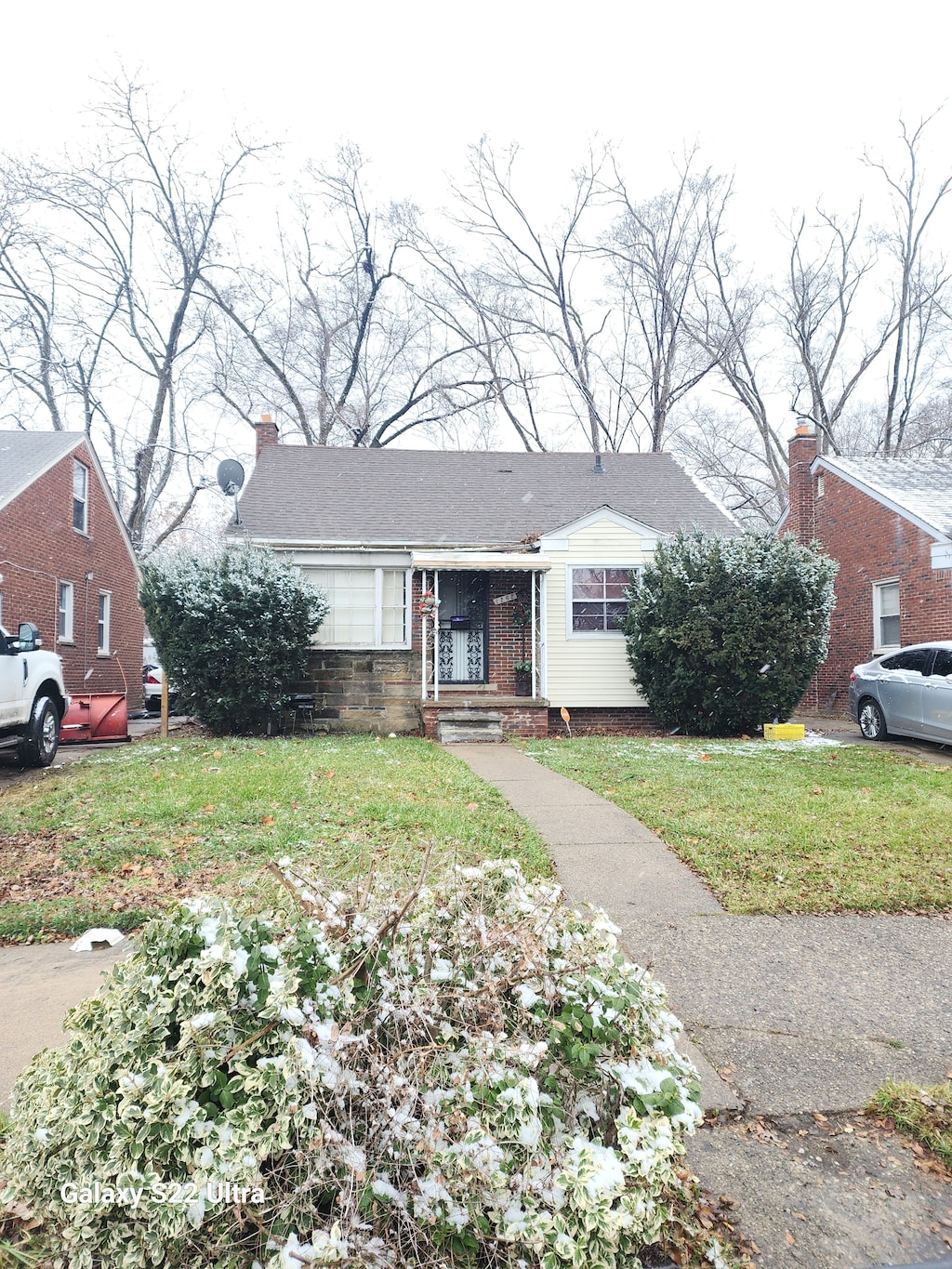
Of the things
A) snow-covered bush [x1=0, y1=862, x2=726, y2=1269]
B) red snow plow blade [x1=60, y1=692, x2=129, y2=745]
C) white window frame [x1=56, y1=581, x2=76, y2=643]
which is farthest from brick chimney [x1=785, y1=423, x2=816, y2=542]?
snow-covered bush [x1=0, y1=862, x2=726, y2=1269]

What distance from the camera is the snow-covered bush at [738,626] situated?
11.9m

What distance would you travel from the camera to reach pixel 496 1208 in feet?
5.21

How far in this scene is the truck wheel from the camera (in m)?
9.28

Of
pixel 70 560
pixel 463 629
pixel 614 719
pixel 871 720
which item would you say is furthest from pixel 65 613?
pixel 871 720

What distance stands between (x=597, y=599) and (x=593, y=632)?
0.62m

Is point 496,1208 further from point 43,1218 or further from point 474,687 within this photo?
point 474,687

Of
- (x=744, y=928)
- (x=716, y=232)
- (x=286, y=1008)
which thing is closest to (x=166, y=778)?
(x=744, y=928)

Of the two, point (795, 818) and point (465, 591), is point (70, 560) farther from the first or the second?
point (795, 818)

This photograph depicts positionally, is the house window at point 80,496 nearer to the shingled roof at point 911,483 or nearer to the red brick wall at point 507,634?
the red brick wall at point 507,634

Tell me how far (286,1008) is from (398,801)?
4840mm

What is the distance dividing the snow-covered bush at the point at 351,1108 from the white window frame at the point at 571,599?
38.8 ft

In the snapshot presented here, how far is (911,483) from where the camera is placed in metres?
16.3

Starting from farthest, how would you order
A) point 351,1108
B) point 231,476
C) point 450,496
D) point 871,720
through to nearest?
point 450,496 < point 231,476 < point 871,720 < point 351,1108

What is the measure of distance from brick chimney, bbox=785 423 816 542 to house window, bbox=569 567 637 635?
7.04 m
